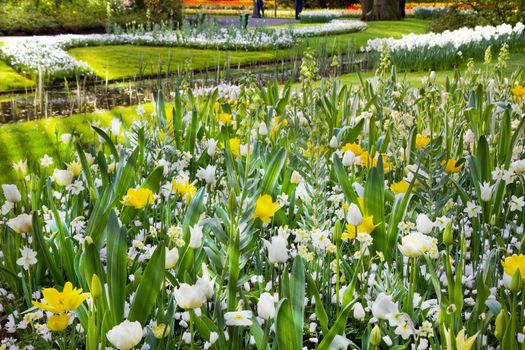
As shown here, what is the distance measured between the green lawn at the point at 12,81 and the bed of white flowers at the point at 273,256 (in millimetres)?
5405

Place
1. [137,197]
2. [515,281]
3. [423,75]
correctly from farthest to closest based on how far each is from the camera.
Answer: [423,75]
[137,197]
[515,281]

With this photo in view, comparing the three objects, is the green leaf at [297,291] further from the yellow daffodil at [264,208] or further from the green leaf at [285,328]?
the yellow daffodil at [264,208]

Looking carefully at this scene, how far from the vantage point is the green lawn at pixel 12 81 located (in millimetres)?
8609

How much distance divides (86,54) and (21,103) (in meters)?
4.66

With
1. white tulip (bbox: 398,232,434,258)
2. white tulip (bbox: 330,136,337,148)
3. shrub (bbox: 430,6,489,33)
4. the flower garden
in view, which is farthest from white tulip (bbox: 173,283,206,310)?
shrub (bbox: 430,6,489,33)

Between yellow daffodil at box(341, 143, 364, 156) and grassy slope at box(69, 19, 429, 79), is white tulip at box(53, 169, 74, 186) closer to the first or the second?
yellow daffodil at box(341, 143, 364, 156)

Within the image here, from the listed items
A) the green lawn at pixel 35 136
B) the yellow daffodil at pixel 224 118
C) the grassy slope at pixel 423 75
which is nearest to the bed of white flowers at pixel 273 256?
the yellow daffodil at pixel 224 118

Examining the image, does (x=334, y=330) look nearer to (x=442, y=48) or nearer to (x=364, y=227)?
(x=364, y=227)

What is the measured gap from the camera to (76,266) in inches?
81.8

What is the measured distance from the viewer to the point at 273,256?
1.72 metres

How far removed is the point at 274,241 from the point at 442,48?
26.4ft

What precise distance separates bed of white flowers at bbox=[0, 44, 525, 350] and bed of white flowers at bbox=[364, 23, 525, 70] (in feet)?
16.8

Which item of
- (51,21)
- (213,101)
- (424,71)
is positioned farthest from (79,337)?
(51,21)

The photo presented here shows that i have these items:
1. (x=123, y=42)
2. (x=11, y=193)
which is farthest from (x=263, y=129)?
(x=123, y=42)
